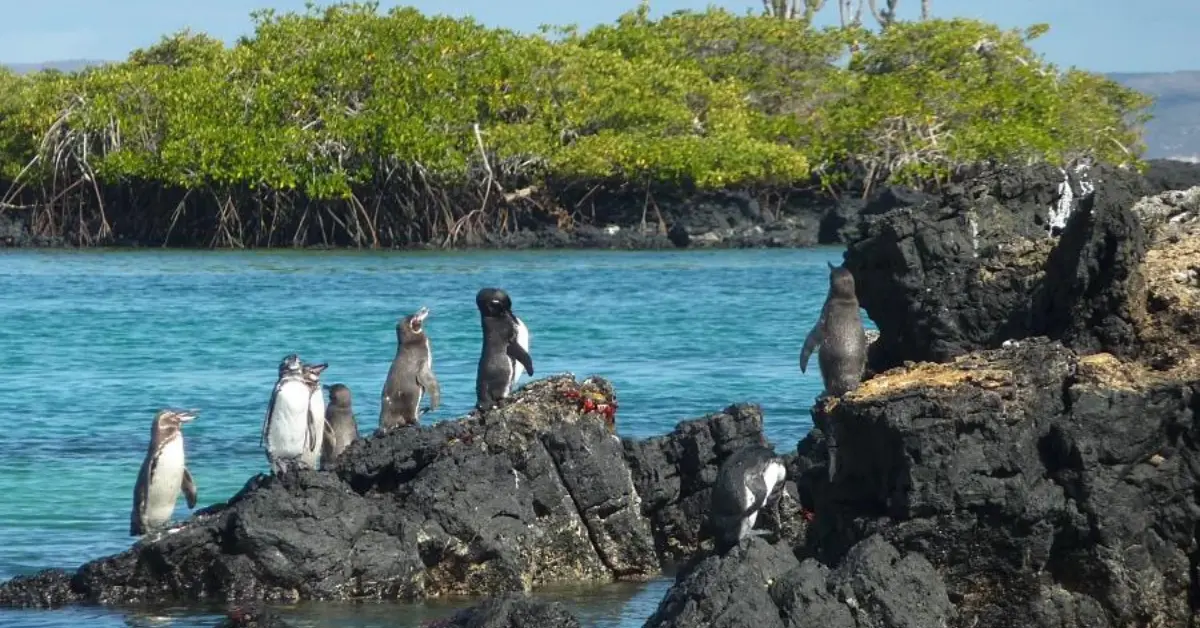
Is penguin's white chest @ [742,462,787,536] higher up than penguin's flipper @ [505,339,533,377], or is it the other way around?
penguin's flipper @ [505,339,533,377]

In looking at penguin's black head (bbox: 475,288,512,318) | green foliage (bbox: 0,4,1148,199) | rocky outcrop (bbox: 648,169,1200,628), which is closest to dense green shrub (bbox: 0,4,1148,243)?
green foliage (bbox: 0,4,1148,199)

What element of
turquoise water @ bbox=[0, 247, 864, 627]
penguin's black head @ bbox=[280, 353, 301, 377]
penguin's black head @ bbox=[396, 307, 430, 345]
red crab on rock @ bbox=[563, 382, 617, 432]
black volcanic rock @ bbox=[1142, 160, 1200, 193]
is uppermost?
black volcanic rock @ bbox=[1142, 160, 1200, 193]

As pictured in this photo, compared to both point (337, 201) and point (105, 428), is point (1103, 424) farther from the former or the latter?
point (337, 201)

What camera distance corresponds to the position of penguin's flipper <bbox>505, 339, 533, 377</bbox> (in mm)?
12602

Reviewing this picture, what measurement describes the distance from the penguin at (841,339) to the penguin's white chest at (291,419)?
2856 mm

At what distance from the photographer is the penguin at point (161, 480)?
11.1 m

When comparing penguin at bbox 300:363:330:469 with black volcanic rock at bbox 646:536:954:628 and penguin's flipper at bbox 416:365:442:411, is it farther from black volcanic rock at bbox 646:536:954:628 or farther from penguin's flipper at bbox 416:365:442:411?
black volcanic rock at bbox 646:536:954:628

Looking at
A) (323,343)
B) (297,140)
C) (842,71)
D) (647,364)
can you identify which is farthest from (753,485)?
(842,71)

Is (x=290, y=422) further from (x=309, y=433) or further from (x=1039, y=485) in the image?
(x=1039, y=485)

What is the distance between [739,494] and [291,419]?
117 inches

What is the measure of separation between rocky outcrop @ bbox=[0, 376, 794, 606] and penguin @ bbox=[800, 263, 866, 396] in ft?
3.83

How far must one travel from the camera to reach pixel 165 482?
11.1 meters

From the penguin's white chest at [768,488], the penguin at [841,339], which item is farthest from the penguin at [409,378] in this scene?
the penguin's white chest at [768,488]

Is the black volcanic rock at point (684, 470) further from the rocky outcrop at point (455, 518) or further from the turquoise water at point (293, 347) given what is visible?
the turquoise water at point (293, 347)
